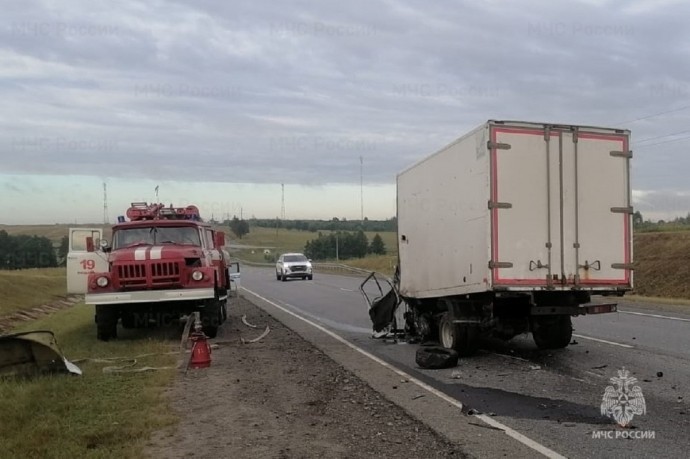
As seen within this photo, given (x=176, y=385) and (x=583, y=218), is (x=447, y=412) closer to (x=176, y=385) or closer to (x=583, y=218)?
(x=176, y=385)

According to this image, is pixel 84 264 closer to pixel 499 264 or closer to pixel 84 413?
pixel 84 413

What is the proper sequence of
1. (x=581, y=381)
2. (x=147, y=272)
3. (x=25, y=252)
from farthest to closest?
(x=25, y=252)
(x=147, y=272)
(x=581, y=381)

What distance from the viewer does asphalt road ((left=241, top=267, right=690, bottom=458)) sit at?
600 cm

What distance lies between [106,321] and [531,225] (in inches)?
341

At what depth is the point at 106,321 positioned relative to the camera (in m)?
13.5

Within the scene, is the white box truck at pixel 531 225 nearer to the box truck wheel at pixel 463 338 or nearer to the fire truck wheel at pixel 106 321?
the box truck wheel at pixel 463 338

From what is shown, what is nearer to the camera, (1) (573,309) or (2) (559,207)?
(2) (559,207)

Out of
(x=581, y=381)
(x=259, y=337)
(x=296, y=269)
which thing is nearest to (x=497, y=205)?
(x=581, y=381)

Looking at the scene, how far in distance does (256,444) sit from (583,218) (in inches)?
249

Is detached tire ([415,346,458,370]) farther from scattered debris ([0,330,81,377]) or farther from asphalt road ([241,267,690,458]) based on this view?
scattered debris ([0,330,81,377])

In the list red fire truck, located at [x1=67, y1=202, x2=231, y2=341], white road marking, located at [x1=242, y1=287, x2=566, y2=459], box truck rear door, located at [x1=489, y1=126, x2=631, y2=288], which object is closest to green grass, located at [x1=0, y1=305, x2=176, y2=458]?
red fire truck, located at [x1=67, y1=202, x2=231, y2=341]

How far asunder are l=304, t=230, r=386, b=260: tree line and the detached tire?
83.6 metres

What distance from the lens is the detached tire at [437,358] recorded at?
1000 cm

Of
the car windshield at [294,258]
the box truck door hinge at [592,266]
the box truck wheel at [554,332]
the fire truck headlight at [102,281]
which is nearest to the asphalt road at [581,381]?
the box truck wheel at [554,332]
